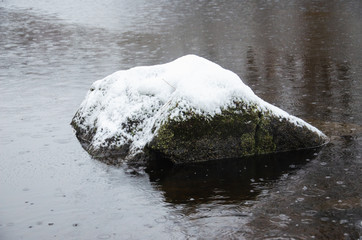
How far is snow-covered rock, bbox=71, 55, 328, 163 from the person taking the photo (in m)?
8.23

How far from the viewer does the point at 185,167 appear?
26.8 feet

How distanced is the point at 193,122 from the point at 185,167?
0.72 metres

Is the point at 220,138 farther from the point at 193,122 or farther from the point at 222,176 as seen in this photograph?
the point at 222,176

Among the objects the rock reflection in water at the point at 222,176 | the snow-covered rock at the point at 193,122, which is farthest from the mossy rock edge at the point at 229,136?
the rock reflection in water at the point at 222,176

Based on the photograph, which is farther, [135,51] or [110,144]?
[135,51]

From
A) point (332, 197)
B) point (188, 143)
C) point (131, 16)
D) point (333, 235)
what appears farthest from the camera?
point (131, 16)

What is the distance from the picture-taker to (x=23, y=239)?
236 inches

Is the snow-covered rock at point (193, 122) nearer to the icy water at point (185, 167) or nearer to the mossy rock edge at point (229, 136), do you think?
the mossy rock edge at point (229, 136)

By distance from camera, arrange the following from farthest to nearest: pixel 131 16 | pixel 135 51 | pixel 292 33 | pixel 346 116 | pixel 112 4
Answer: pixel 112 4
pixel 131 16
pixel 292 33
pixel 135 51
pixel 346 116

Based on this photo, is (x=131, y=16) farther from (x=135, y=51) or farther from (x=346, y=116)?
(x=346, y=116)

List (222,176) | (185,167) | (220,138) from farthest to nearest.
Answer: (220,138), (185,167), (222,176)

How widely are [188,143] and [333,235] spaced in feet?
10.1

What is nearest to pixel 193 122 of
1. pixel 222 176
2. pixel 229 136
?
pixel 229 136

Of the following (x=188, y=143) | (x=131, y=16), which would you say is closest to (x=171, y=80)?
(x=188, y=143)
